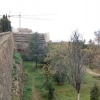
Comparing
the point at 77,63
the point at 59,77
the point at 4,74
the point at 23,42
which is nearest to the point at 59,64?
the point at 59,77

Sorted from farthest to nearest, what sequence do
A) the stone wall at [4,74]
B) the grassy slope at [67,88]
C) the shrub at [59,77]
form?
the shrub at [59,77] < the grassy slope at [67,88] < the stone wall at [4,74]

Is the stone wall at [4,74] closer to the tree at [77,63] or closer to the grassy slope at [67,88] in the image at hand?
the tree at [77,63]

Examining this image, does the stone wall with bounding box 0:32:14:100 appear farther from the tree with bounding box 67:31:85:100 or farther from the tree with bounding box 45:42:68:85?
the tree with bounding box 45:42:68:85

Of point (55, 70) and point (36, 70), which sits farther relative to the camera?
point (36, 70)

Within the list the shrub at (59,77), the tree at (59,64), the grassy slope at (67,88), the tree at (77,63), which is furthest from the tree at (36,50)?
the tree at (77,63)

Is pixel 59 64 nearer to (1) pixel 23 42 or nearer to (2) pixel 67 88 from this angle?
(2) pixel 67 88

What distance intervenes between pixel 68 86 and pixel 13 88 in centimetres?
908

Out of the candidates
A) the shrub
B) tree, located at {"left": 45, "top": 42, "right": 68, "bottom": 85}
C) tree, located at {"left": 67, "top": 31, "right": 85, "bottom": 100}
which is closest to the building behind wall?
tree, located at {"left": 45, "top": 42, "right": 68, "bottom": 85}

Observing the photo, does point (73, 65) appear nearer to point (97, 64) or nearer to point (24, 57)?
point (97, 64)

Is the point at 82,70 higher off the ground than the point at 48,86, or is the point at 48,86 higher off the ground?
the point at 82,70

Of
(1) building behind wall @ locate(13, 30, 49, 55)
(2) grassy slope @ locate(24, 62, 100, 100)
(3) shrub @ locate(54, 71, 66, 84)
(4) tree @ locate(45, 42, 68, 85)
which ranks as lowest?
(2) grassy slope @ locate(24, 62, 100, 100)

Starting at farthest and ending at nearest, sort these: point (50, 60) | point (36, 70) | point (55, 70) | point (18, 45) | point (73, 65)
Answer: point (18, 45), point (36, 70), point (50, 60), point (55, 70), point (73, 65)

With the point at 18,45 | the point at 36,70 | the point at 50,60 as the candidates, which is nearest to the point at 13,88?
the point at 50,60

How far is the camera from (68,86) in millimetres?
26953
